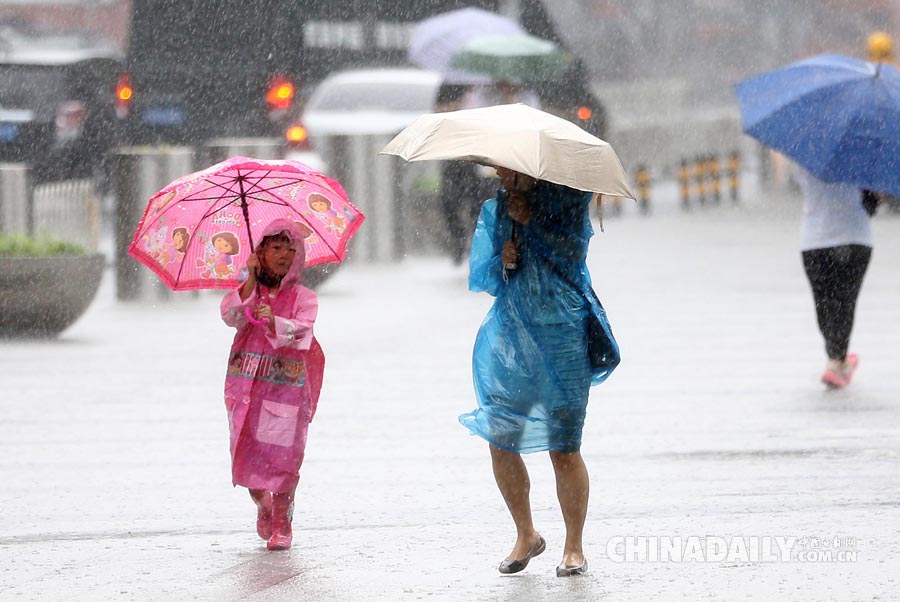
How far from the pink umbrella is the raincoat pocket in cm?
56

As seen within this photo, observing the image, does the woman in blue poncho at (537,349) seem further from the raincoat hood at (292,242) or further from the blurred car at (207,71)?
the blurred car at (207,71)

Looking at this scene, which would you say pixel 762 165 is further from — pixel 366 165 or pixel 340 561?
pixel 340 561

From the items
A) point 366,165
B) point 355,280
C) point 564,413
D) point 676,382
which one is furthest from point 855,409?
point 366,165

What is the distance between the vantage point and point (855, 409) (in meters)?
8.69

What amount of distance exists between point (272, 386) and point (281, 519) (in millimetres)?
452

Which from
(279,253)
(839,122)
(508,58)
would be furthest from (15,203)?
(279,253)

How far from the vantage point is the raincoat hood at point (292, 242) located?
230 inches

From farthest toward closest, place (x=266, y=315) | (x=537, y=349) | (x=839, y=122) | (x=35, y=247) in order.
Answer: (x=35, y=247)
(x=839, y=122)
(x=266, y=315)
(x=537, y=349)

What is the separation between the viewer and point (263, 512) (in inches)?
233

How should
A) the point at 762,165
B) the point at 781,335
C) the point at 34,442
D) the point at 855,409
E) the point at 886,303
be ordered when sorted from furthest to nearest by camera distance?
the point at 762,165, the point at 886,303, the point at 781,335, the point at 855,409, the point at 34,442

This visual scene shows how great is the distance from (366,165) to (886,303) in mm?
5625

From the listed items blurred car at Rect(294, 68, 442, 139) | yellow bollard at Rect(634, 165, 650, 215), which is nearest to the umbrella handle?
blurred car at Rect(294, 68, 442, 139)

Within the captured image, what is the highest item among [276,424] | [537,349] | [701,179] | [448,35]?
[448,35]

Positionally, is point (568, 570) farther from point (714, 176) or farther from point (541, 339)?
point (714, 176)
